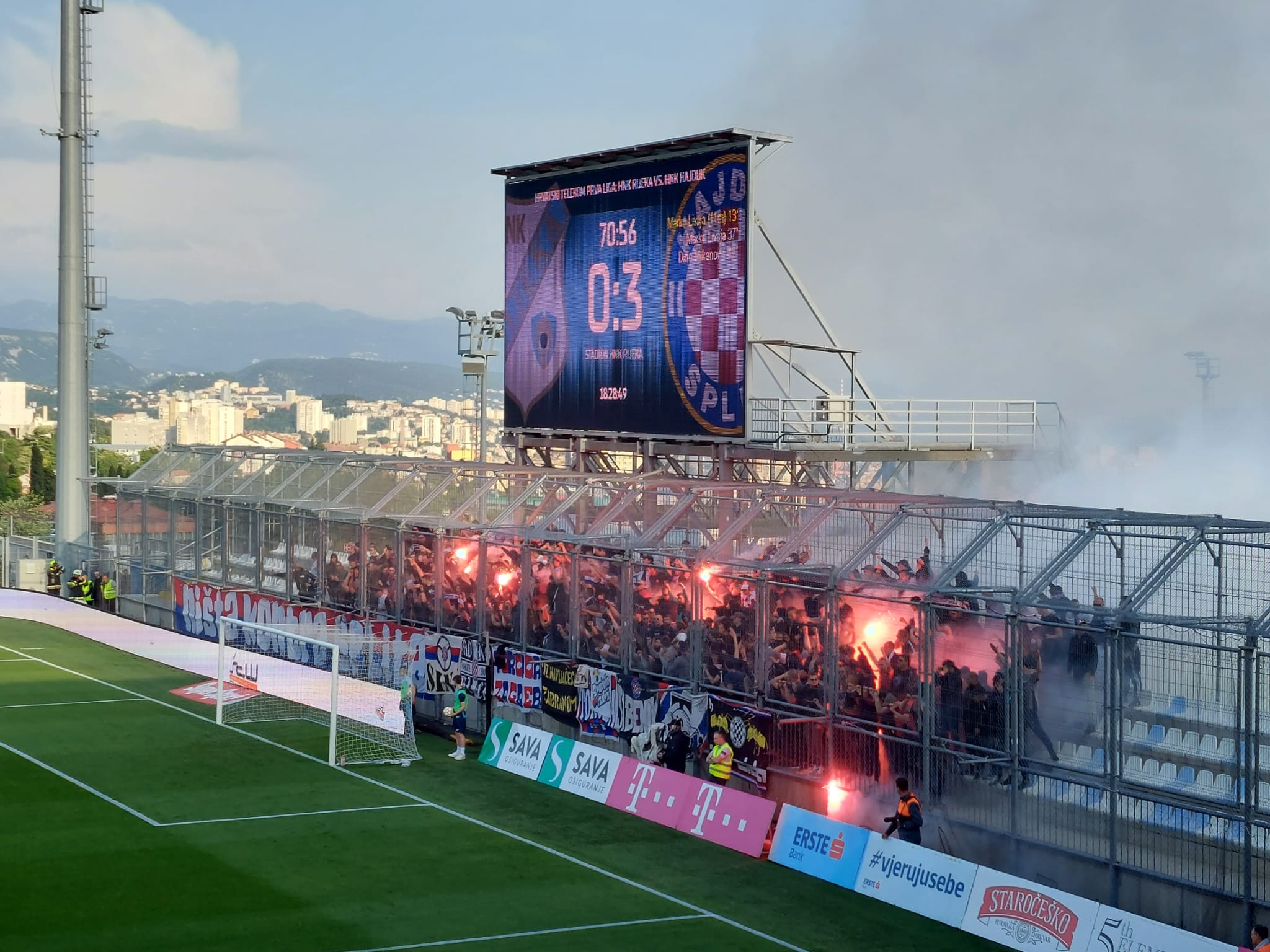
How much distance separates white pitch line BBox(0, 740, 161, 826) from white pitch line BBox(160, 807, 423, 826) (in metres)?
0.41

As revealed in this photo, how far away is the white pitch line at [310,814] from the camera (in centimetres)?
2067

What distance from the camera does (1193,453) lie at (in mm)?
72125

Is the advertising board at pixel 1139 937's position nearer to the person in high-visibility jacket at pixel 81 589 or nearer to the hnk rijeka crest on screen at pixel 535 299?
the hnk rijeka crest on screen at pixel 535 299

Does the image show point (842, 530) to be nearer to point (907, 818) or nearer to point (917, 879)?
point (907, 818)

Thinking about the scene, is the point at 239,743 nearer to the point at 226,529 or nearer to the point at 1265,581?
the point at 226,529

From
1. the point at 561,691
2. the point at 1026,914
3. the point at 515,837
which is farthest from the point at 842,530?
the point at 1026,914

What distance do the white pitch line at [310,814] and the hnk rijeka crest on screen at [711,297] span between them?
12.4 m

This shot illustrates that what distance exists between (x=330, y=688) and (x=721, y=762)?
9418mm

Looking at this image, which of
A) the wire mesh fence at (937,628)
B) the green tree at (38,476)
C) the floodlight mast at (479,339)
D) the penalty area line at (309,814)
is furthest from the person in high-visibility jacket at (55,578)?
the green tree at (38,476)

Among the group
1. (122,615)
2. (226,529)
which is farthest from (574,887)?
(122,615)

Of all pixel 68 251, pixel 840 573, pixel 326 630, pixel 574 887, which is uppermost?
pixel 68 251

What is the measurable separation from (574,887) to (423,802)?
184 inches

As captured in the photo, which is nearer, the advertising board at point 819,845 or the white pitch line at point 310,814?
the advertising board at point 819,845

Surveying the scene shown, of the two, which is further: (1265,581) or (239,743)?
(239,743)
